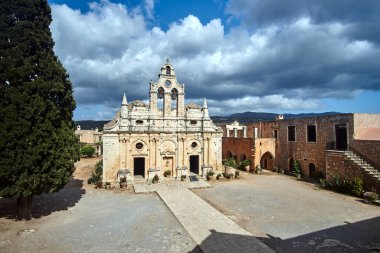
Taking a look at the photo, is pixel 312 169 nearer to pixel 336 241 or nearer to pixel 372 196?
pixel 372 196

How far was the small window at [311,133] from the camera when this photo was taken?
24.8 metres

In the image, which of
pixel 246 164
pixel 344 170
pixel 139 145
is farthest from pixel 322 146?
pixel 139 145

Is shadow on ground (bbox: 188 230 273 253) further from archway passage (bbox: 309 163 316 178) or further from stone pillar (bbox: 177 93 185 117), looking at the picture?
archway passage (bbox: 309 163 316 178)

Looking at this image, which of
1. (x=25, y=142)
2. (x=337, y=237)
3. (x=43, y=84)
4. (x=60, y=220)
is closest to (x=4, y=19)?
(x=43, y=84)

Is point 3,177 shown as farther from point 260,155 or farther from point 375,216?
point 260,155

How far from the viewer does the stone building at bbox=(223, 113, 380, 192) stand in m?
19.3

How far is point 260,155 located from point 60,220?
71.0 ft

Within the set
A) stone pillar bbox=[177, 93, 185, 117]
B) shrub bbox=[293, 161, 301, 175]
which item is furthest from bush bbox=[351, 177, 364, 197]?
stone pillar bbox=[177, 93, 185, 117]

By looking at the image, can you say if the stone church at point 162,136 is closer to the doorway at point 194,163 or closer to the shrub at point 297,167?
the doorway at point 194,163

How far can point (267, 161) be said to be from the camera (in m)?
31.2

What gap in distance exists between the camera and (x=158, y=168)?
23.5m

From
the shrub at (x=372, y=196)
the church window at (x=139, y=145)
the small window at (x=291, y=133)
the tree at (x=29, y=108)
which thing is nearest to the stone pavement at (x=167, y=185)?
the church window at (x=139, y=145)

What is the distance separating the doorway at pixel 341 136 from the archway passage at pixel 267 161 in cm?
862

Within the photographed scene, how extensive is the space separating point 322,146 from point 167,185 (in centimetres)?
1474
